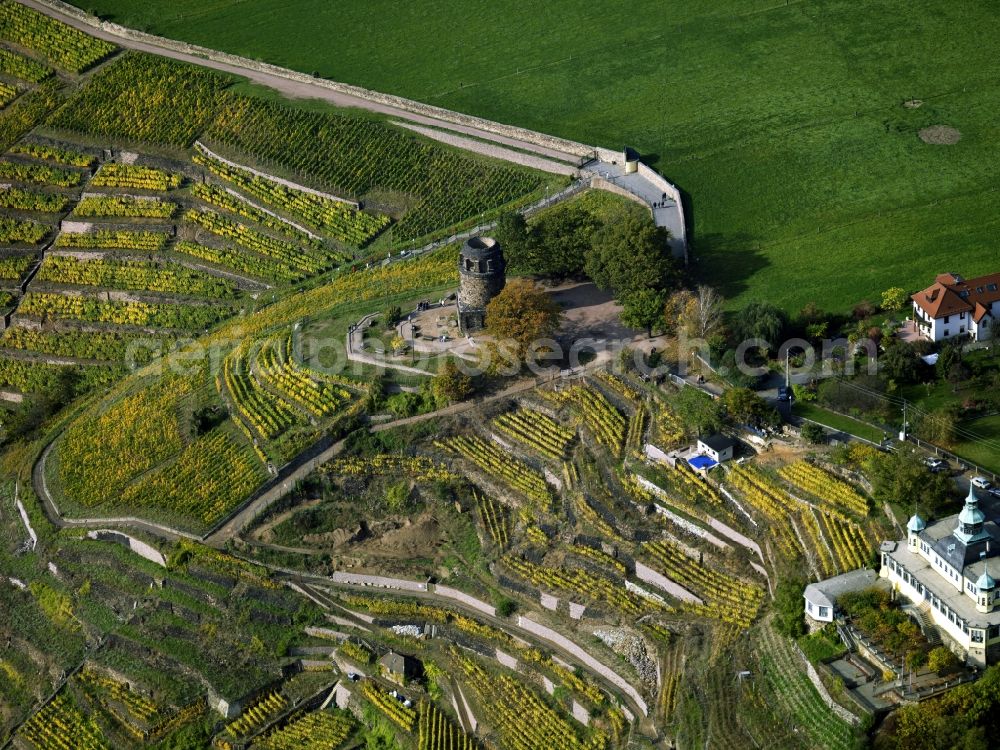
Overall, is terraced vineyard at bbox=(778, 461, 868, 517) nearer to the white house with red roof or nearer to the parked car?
the parked car

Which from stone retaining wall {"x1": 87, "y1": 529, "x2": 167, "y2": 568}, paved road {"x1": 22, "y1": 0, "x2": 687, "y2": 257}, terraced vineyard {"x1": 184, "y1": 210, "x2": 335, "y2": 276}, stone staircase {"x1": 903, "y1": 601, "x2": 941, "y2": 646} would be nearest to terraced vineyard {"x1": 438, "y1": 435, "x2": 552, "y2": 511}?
stone retaining wall {"x1": 87, "y1": 529, "x2": 167, "y2": 568}

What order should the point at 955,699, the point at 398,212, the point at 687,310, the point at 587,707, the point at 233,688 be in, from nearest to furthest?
1. the point at 955,699
2. the point at 587,707
3. the point at 233,688
4. the point at 687,310
5. the point at 398,212

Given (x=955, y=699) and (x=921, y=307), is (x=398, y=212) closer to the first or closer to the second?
(x=921, y=307)

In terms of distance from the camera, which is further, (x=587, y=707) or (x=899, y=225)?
(x=899, y=225)

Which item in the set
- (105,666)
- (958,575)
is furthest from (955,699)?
(105,666)

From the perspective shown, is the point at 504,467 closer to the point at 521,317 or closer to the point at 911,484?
the point at 521,317

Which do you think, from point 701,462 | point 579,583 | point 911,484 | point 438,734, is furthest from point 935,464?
point 438,734

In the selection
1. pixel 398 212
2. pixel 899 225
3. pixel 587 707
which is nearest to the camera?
pixel 587 707
